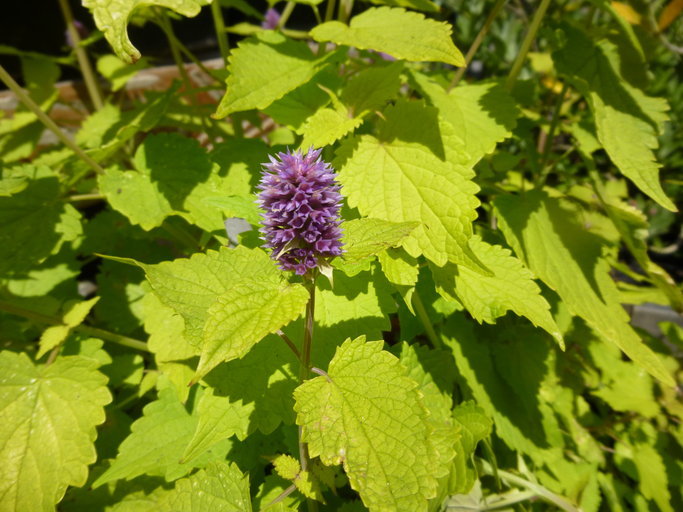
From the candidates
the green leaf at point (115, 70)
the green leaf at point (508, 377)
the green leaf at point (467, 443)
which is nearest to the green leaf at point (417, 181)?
the green leaf at point (467, 443)

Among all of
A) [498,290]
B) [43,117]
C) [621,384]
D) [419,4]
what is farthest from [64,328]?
[621,384]

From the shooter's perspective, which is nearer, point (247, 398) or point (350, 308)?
point (247, 398)

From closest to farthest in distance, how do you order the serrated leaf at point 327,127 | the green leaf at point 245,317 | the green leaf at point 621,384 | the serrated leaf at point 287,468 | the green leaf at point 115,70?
the green leaf at point 245,317, the serrated leaf at point 287,468, the serrated leaf at point 327,127, the green leaf at point 621,384, the green leaf at point 115,70

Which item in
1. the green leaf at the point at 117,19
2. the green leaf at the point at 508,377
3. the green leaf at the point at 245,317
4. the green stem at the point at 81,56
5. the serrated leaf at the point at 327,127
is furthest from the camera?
the green stem at the point at 81,56

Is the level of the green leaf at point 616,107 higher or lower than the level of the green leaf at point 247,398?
higher

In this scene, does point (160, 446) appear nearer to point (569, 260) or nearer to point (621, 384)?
point (569, 260)

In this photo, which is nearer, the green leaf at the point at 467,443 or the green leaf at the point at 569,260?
the green leaf at the point at 467,443

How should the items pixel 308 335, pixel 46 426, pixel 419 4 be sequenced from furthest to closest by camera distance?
pixel 419 4 < pixel 46 426 < pixel 308 335

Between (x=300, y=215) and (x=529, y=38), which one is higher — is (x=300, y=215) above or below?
below

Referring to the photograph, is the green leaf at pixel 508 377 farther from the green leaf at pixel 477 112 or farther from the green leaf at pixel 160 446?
the green leaf at pixel 160 446
